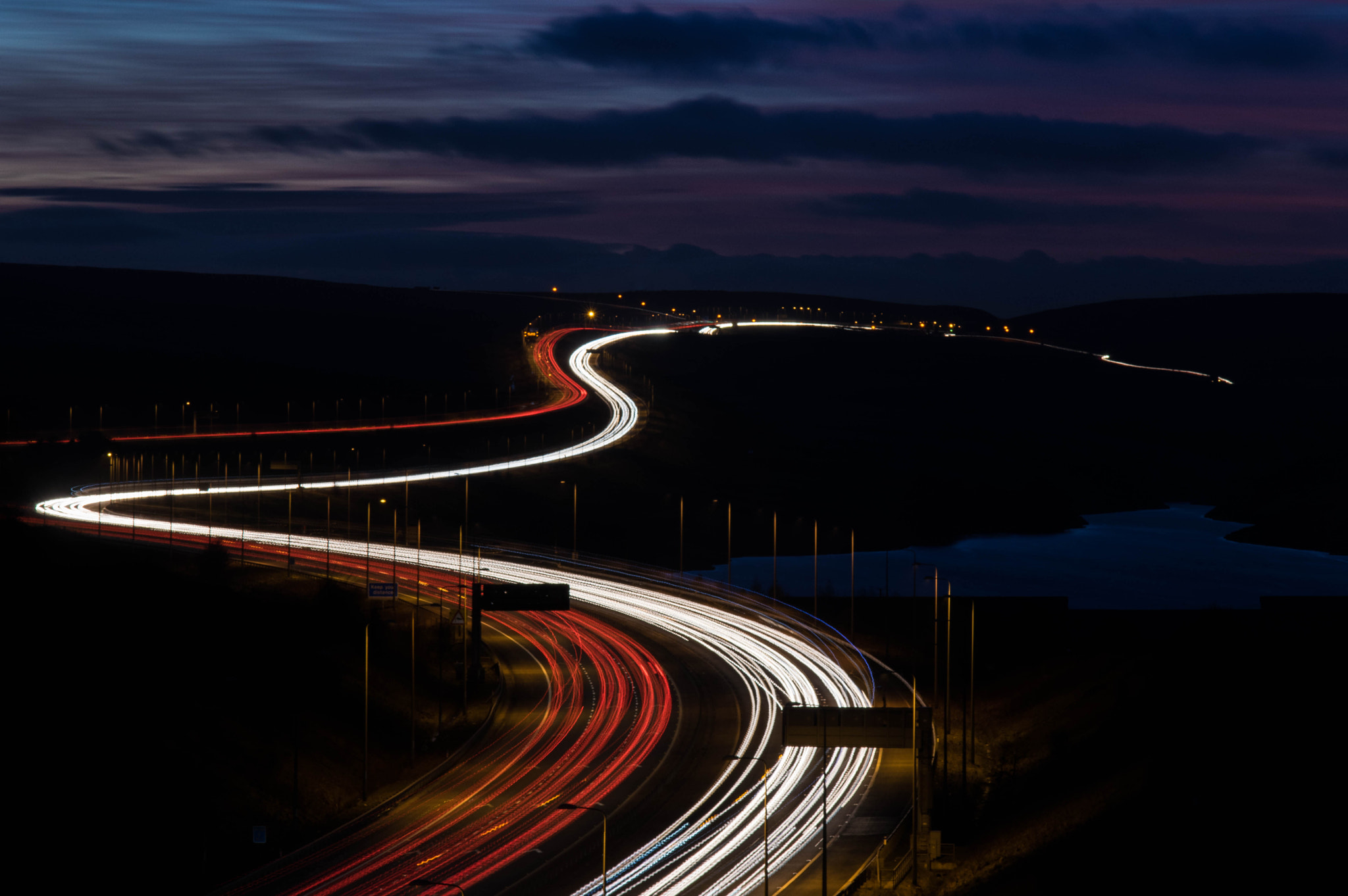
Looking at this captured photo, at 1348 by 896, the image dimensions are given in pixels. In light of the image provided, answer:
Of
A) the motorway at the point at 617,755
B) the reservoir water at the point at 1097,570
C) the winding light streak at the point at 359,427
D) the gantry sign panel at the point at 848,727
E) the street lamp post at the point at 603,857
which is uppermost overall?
the winding light streak at the point at 359,427

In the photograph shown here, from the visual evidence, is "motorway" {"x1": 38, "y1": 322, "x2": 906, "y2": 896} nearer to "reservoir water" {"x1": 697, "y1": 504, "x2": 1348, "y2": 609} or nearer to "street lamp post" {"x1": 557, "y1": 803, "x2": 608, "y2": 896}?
"street lamp post" {"x1": 557, "y1": 803, "x2": 608, "y2": 896}

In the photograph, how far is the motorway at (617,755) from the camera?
39.0m

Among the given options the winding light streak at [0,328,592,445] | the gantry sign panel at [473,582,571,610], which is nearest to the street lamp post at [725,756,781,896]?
the gantry sign panel at [473,582,571,610]

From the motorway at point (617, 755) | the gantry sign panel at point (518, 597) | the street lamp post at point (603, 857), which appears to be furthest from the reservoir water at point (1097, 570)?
the street lamp post at point (603, 857)

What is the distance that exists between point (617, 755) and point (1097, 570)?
304 feet

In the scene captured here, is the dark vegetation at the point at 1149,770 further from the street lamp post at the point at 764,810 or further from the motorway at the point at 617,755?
the street lamp post at the point at 764,810

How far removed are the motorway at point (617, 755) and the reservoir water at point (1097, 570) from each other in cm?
2992

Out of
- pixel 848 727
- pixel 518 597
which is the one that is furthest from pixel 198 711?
pixel 848 727

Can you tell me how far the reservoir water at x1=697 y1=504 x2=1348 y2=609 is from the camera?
11581 centimetres

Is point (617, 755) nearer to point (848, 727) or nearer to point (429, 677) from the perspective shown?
point (848, 727)

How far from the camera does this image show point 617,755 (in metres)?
51.1

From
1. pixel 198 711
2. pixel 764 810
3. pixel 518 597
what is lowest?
pixel 764 810

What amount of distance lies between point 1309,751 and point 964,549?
100356mm

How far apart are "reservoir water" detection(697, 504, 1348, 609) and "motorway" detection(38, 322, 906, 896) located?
98.2 feet
